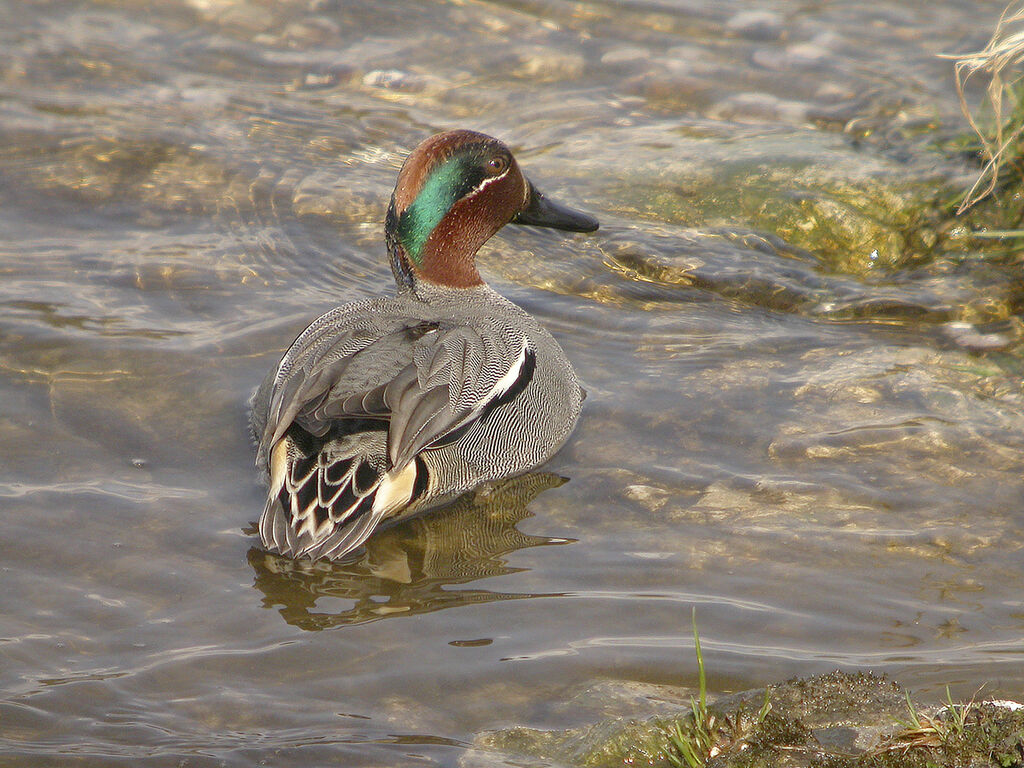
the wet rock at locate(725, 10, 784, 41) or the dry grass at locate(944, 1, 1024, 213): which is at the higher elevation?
the wet rock at locate(725, 10, 784, 41)

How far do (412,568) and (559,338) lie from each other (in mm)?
2005

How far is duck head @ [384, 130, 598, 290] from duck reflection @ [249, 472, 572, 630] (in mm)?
1234

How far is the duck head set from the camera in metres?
5.33

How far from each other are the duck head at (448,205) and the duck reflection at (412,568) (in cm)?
123

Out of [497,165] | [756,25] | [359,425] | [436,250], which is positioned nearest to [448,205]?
[436,250]

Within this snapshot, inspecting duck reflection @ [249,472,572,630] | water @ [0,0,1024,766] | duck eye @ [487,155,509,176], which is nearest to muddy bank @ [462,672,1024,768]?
water @ [0,0,1024,766]

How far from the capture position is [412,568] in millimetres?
4234

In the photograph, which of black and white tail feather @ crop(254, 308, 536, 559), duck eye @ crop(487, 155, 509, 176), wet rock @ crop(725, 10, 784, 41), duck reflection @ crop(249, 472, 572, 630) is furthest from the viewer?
wet rock @ crop(725, 10, 784, 41)

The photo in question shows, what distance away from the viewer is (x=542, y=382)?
499cm

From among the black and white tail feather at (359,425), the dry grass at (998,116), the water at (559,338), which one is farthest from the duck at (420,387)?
the dry grass at (998,116)

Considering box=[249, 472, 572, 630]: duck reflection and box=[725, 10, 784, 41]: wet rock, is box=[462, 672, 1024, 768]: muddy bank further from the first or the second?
box=[725, 10, 784, 41]: wet rock

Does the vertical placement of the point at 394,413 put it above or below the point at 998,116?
below

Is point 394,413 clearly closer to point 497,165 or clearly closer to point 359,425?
point 359,425

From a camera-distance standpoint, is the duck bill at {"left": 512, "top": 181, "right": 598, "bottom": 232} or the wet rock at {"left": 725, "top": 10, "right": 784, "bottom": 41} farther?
the wet rock at {"left": 725, "top": 10, "right": 784, "bottom": 41}
